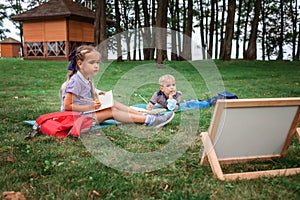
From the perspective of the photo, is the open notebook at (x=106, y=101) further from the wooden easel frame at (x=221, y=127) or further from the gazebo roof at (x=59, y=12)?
the gazebo roof at (x=59, y=12)

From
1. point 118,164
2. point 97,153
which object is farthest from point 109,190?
point 97,153

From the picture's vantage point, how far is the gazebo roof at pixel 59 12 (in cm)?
2298

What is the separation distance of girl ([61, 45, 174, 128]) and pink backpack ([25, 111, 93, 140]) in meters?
0.24

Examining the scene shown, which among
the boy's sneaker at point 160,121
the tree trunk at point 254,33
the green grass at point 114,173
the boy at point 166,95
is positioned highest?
the tree trunk at point 254,33

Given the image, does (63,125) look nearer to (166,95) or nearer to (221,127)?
(221,127)

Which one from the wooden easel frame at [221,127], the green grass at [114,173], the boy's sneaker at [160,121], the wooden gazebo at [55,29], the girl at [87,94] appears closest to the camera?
the green grass at [114,173]

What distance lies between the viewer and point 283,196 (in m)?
2.44

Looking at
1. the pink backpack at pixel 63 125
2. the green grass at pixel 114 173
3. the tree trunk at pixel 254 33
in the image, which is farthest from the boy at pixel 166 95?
the tree trunk at pixel 254 33

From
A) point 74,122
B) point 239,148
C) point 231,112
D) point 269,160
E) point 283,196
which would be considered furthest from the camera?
point 74,122

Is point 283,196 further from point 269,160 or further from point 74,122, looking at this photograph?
point 74,122

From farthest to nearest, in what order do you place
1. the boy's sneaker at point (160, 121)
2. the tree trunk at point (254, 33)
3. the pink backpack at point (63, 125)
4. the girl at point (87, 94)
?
the tree trunk at point (254, 33) → the boy's sneaker at point (160, 121) → the girl at point (87, 94) → the pink backpack at point (63, 125)

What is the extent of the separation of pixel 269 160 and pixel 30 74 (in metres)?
12.0

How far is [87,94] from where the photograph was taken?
4.61m

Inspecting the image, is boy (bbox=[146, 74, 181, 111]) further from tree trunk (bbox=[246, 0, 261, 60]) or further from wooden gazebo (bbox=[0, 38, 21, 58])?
wooden gazebo (bbox=[0, 38, 21, 58])
